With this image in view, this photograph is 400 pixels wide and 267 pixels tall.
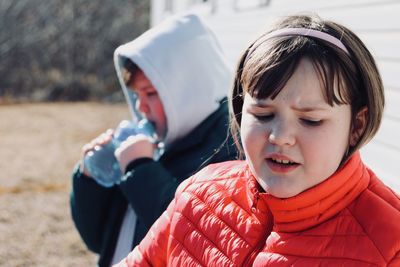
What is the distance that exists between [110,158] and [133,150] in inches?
9.8

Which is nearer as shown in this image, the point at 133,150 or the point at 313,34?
the point at 313,34

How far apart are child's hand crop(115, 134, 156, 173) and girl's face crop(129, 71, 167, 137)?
16 centimetres

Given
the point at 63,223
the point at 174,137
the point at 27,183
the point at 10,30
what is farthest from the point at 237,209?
the point at 10,30

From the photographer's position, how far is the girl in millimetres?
1347

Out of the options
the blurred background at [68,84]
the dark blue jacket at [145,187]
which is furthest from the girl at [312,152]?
the dark blue jacket at [145,187]

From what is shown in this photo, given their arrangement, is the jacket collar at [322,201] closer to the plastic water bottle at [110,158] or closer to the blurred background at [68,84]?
the blurred background at [68,84]

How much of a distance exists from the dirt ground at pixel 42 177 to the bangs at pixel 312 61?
414 centimetres

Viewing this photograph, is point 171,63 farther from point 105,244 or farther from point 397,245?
point 397,245

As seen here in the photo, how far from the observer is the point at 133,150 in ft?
7.45

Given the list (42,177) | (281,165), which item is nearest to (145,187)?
(281,165)

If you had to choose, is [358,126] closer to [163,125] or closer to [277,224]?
[277,224]

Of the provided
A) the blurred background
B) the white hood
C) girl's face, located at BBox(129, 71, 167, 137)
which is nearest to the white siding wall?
the blurred background

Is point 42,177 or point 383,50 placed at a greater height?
point 383,50

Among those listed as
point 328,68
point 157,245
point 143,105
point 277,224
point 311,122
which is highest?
point 328,68
